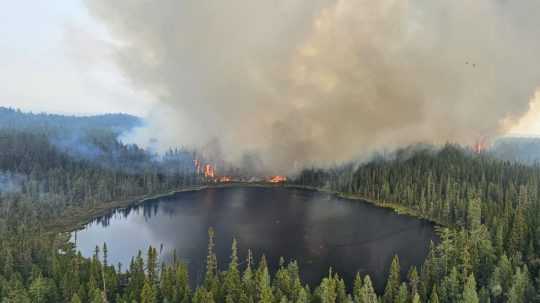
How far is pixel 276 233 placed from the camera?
11500 cm

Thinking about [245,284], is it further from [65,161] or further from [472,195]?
[65,161]

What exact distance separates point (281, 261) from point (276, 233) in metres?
48.4

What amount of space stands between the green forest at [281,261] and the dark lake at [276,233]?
5.72 m

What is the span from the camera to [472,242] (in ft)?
237

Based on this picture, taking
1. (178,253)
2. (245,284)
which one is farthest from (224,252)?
(245,284)

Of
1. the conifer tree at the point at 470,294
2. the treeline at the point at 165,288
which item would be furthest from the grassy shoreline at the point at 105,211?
the conifer tree at the point at 470,294

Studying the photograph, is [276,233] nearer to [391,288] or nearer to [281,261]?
[281,261]

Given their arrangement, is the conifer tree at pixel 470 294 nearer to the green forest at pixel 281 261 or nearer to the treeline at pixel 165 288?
the green forest at pixel 281 261

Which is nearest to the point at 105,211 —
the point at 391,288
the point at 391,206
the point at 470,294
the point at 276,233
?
the point at 276,233

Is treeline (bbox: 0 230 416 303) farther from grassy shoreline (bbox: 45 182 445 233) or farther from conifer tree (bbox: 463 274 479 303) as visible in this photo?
grassy shoreline (bbox: 45 182 445 233)

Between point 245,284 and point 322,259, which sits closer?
point 245,284

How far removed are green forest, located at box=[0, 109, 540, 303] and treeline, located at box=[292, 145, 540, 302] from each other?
0.29m

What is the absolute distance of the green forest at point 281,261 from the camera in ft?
186

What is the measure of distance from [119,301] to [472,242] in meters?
62.3
